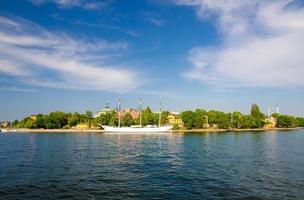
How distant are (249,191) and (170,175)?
1299cm

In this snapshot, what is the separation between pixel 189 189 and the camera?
120ft

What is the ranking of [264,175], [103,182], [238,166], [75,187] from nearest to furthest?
[75,187] → [103,182] → [264,175] → [238,166]

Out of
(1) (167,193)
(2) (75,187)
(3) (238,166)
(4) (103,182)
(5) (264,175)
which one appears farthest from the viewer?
(3) (238,166)

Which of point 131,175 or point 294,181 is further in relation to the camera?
point 131,175

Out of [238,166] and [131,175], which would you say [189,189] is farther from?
[238,166]

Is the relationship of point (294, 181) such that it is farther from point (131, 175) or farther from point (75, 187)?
point (75, 187)

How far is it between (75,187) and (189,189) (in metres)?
12.3

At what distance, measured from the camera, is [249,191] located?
34.8 m

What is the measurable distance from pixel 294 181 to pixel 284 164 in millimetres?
15758

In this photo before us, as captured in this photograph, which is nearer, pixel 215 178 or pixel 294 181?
pixel 294 181

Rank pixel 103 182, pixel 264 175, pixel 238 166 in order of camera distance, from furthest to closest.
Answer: pixel 238 166, pixel 264 175, pixel 103 182

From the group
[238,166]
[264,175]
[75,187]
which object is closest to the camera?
[75,187]

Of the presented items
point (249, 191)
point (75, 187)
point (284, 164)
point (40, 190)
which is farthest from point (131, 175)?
point (284, 164)

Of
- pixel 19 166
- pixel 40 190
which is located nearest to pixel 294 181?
pixel 40 190
